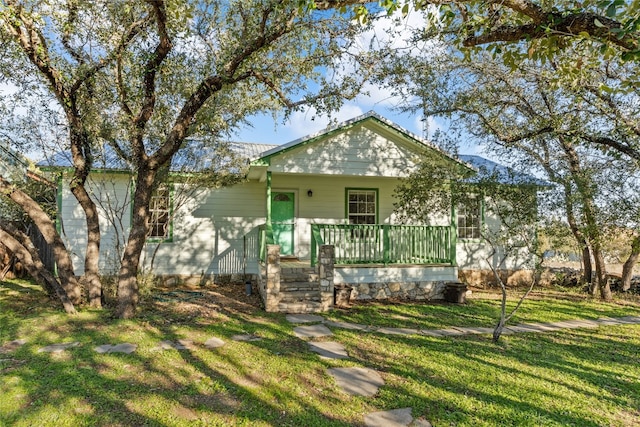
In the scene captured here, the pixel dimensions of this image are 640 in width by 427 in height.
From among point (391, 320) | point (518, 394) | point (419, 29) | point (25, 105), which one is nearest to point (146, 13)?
point (25, 105)

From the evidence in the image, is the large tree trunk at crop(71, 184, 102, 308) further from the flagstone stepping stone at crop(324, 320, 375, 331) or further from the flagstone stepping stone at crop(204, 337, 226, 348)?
the flagstone stepping stone at crop(324, 320, 375, 331)

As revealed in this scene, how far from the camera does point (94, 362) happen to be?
446 centimetres

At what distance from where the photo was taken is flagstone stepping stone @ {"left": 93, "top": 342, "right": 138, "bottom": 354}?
487 cm

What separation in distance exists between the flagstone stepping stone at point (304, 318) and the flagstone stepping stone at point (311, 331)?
15.3 inches

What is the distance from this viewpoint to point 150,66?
243 inches

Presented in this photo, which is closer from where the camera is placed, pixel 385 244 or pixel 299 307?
pixel 299 307

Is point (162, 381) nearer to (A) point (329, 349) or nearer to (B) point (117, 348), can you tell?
(B) point (117, 348)

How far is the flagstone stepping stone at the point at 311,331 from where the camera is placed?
5900 mm

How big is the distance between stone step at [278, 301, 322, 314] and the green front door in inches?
128

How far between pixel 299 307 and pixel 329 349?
239cm

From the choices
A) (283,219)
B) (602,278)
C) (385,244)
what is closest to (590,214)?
(602,278)

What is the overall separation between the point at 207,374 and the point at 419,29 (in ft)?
21.6

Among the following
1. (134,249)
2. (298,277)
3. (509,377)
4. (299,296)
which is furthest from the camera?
(298,277)

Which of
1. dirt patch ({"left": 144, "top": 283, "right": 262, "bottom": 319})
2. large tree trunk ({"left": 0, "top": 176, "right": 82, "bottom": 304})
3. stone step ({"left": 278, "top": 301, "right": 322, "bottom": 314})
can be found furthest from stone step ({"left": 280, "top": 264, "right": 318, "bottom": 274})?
large tree trunk ({"left": 0, "top": 176, "right": 82, "bottom": 304})
